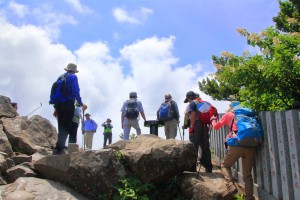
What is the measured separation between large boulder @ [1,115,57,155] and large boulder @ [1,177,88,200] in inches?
175

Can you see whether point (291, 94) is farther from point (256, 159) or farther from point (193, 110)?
point (193, 110)

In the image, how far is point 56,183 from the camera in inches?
297

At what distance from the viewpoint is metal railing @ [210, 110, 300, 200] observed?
18.1ft

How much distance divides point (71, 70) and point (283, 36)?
490cm

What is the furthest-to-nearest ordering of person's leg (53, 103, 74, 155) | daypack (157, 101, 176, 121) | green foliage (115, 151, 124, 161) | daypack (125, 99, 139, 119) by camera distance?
daypack (125, 99, 139, 119), daypack (157, 101, 176, 121), person's leg (53, 103, 74, 155), green foliage (115, 151, 124, 161)

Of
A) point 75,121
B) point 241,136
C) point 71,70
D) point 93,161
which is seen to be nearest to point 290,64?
point 241,136

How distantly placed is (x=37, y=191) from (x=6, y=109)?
7.42 m

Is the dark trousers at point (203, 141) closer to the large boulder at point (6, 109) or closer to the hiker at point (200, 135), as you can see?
the hiker at point (200, 135)

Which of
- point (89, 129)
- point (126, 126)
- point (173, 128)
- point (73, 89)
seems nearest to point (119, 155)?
point (73, 89)

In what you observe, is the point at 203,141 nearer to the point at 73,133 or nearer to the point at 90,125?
the point at 73,133

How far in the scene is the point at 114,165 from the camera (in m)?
7.54

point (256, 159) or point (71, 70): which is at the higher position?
point (71, 70)

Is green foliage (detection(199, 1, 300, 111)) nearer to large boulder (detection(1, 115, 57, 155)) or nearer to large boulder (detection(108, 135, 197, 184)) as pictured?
large boulder (detection(108, 135, 197, 184))

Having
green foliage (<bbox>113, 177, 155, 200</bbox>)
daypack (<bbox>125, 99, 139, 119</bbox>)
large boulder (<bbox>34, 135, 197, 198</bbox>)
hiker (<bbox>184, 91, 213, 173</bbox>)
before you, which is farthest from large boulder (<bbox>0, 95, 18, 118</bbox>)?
hiker (<bbox>184, 91, 213, 173</bbox>)
